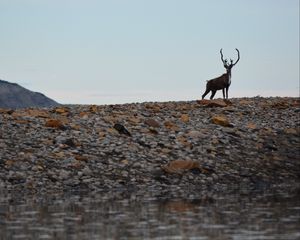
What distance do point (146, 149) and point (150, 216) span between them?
36.9ft

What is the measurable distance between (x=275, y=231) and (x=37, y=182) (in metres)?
11.8

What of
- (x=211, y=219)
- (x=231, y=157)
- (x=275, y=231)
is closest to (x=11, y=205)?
(x=211, y=219)

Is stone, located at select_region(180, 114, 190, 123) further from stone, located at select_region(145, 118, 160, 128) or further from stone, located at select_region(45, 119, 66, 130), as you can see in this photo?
stone, located at select_region(45, 119, 66, 130)

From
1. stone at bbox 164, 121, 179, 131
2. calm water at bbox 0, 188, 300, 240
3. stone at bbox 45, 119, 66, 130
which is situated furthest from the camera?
stone at bbox 164, 121, 179, 131

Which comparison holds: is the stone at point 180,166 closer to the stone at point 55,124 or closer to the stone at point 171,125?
the stone at point 171,125

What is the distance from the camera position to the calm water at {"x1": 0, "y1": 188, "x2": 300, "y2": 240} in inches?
604

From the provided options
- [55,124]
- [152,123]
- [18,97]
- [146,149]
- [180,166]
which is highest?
[18,97]

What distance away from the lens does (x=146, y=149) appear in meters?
29.2

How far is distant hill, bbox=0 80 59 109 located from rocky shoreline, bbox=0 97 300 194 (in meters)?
133

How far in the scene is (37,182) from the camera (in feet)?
82.4

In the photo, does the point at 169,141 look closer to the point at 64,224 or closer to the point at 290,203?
the point at 290,203

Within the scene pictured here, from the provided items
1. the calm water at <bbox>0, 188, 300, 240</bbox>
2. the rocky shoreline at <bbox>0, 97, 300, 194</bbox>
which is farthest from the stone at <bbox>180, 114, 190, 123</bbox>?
the calm water at <bbox>0, 188, 300, 240</bbox>

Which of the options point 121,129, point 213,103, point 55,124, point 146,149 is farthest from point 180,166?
point 213,103

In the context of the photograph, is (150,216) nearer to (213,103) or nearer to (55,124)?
(55,124)
